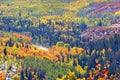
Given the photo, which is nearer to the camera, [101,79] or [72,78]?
[101,79]

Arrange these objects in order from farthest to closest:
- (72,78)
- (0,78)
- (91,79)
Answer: (0,78) → (72,78) → (91,79)

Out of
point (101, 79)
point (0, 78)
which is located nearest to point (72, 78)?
point (101, 79)

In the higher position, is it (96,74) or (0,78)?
(96,74)

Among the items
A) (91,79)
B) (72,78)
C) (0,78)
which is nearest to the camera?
(91,79)

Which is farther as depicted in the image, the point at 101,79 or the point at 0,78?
the point at 0,78

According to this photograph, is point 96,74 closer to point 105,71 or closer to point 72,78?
point 105,71

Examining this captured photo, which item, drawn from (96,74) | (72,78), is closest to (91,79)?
(96,74)

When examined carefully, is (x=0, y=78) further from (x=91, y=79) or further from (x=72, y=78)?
(x=91, y=79)

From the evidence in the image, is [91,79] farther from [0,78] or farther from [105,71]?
[0,78]
